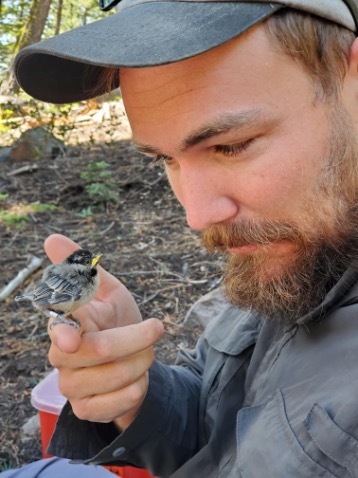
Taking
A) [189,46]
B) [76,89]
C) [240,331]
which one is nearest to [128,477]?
[240,331]

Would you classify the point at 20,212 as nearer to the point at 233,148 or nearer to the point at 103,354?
the point at 103,354

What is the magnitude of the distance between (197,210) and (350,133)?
1.53ft

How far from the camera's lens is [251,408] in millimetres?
1553

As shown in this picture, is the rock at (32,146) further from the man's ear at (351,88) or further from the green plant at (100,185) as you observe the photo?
the man's ear at (351,88)

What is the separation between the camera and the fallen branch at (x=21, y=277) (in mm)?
4691

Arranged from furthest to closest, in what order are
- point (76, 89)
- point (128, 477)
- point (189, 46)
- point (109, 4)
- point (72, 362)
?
1. point (128, 477)
2. point (76, 89)
3. point (109, 4)
4. point (72, 362)
5. point (189, 46)

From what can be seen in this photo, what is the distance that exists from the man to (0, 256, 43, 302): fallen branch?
10.1 feet

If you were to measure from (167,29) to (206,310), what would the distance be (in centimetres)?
280

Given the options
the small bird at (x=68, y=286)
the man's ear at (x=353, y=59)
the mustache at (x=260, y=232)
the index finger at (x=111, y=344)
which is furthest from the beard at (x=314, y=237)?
the small bird at (x=68, y=286)

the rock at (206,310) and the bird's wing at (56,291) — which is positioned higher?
the bird's wing at (56,291)

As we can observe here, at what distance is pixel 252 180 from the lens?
4.94 ft

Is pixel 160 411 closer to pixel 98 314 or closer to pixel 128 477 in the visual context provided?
pixel 98 314

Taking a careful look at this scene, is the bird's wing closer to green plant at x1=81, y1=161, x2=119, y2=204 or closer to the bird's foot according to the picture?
the bird's foot

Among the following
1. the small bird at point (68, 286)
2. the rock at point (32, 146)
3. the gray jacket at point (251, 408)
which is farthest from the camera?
the rock at point (32, 146)
